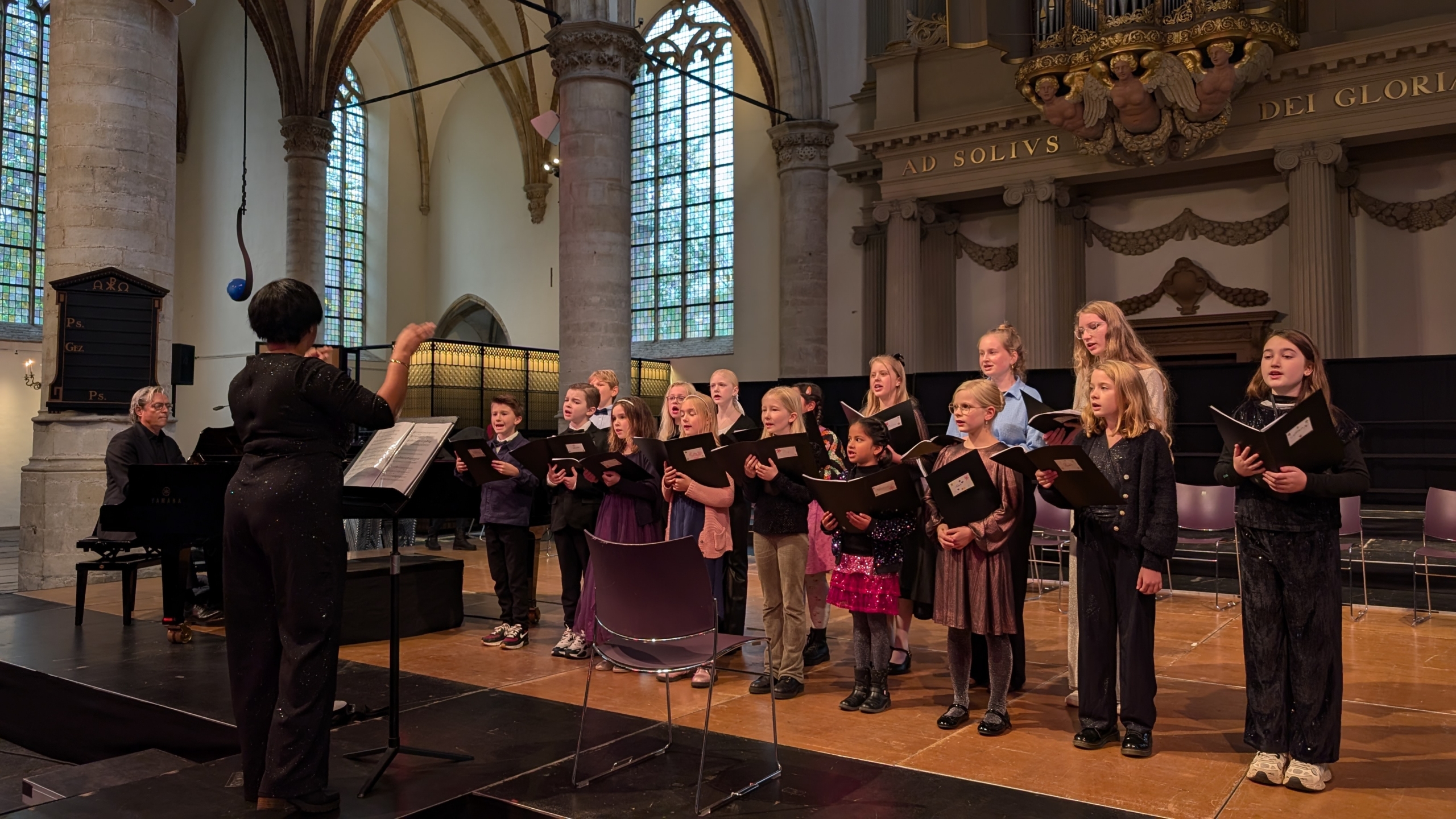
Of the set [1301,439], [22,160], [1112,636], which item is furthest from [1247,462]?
[22,160]

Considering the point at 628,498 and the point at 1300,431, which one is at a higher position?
the point at 1300,431

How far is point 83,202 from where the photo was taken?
8.54m

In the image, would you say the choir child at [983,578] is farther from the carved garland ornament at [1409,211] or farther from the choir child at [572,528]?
the carved garland ornament at [1409,211]

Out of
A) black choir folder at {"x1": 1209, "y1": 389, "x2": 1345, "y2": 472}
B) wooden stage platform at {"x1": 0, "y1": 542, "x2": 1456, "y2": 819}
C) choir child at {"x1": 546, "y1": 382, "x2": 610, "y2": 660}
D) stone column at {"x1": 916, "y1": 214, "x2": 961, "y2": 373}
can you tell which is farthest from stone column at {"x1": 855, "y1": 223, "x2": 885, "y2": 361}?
black choir folder at {"x1": 1209, "y1": 389, "x2": 1345, "y2": 472}

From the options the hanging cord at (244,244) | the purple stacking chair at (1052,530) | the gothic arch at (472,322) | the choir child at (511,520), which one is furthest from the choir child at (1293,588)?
the gothic arch at (472,322)

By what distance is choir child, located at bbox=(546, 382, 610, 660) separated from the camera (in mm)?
5688

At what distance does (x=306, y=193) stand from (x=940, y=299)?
1053 centimetres

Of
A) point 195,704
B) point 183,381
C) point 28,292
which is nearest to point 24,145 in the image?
point 28,292

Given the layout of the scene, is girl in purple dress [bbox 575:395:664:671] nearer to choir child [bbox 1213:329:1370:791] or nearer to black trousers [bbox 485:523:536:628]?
black trousers [bbox 485:523:536:628]

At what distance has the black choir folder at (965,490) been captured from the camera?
3.90 metres

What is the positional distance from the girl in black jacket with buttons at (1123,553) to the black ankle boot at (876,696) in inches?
33.8

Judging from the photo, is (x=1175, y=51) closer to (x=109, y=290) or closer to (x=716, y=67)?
(x=716, y=67)

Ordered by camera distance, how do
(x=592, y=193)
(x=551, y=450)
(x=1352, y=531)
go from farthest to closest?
(x=592, y=193)
(x=1352, y=531)
(x=551, y=450)

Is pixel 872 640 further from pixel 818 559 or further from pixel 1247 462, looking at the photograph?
pixel 1247 462
